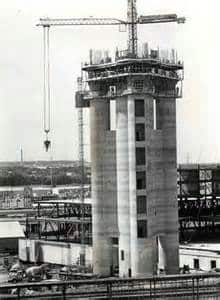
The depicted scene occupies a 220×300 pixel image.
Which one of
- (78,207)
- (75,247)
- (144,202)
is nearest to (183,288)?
(144,202)

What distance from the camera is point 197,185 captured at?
8425 cm

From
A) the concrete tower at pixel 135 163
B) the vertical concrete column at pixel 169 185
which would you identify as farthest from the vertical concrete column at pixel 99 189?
the vertical concrete column at pixel 169 185

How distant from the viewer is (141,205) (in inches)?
2596

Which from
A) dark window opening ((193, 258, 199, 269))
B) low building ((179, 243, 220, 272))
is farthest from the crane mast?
dark window opening ((193, 258, 199, 269))

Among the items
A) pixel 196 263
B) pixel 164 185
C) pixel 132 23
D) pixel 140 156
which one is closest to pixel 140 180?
pixel 140 156

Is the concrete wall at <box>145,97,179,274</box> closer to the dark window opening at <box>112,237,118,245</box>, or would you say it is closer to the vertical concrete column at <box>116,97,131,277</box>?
the vertical concrete column at <box>116,97,131,277</box>

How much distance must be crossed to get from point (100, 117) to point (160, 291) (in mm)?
35540

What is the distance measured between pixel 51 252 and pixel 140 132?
69.7 feet

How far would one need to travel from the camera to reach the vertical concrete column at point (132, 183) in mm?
65250

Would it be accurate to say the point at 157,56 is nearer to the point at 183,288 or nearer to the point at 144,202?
the point at 144,202

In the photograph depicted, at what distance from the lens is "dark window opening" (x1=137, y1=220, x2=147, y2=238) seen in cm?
6581

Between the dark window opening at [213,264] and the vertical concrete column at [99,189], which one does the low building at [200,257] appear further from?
the vertical concrete column at [99,189]

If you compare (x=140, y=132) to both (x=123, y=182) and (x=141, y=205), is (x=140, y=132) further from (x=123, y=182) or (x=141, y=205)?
(x=141, y=205)

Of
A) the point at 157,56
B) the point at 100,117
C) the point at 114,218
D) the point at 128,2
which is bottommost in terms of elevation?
the point at 114,218
